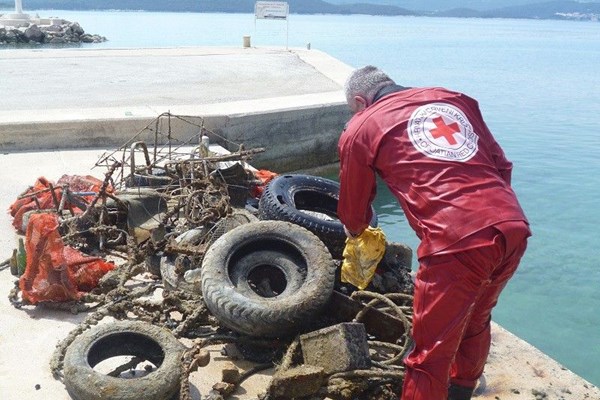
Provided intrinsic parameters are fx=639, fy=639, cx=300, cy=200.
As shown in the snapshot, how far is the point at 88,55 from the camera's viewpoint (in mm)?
20672

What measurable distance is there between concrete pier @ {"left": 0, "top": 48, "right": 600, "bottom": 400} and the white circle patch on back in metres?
1.85

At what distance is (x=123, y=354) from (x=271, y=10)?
2138 centimetres

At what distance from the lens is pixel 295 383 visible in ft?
12.2

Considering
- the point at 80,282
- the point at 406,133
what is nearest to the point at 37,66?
the point at 80,282

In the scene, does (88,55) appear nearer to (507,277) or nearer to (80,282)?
(80,282)

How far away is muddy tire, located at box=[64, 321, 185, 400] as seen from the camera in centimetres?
365

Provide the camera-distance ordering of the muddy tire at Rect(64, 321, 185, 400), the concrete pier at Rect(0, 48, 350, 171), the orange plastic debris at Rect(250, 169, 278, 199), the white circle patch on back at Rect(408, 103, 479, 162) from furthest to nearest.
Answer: the concrete pier at Rect(0, 48, 350, 171) < the orange plastic debris at Rect(250, 169, 278, 199) < the muddy tire at Rect(64, 321, 185, 400) < the white circle patch on back at Rect(408, 103, 479, 162)

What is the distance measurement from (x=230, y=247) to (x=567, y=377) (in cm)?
259

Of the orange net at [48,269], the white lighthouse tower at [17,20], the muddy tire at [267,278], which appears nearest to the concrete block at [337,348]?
the muddy tire at [267,278]

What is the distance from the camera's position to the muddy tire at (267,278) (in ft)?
14.2

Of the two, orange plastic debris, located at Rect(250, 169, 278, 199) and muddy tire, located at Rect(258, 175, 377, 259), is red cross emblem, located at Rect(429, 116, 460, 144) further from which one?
orange plastic debris, located at Rect(250, 169, 278, 199)

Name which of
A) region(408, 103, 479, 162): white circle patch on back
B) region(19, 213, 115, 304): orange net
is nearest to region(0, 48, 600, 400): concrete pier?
region(19, 213, 115, 304): orange net

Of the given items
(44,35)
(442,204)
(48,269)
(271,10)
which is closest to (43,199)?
(48,269)

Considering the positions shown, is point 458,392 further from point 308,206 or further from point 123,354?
point 308,206
